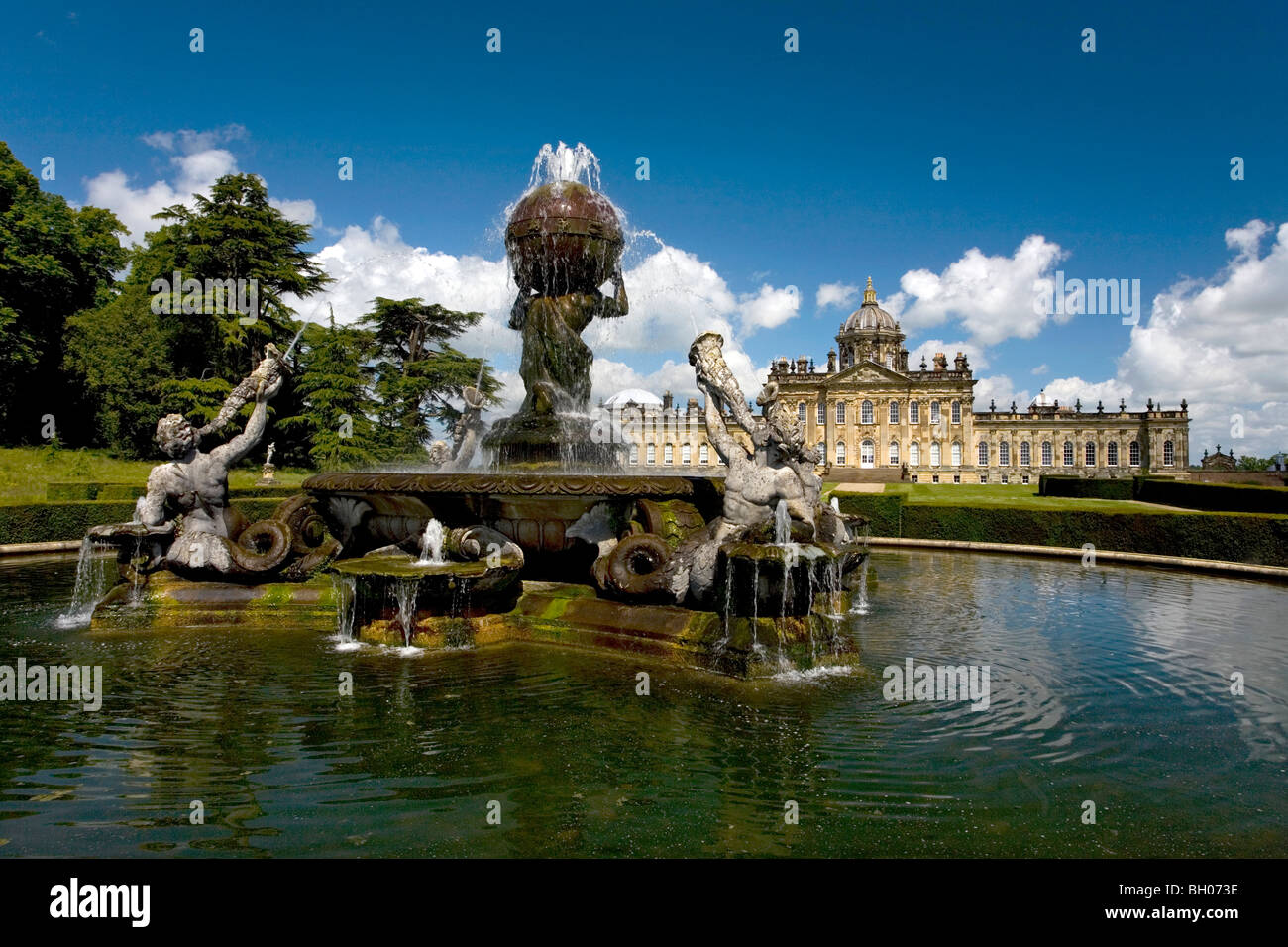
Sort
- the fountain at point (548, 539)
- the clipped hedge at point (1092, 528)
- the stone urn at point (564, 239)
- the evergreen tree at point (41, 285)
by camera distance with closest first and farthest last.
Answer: the fountain at point (548, 539) < the stone urn at point (564, 239) < the clipped hedge at point (1092, 528) < the evergreen tree at point (41, 285)

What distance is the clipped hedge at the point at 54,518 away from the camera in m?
14.9

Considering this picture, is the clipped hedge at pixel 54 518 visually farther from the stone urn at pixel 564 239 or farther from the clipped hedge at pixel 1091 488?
the clipped hedge at pixel 1091 488

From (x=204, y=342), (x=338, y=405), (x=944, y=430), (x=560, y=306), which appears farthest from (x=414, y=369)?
(x=944, y=430)

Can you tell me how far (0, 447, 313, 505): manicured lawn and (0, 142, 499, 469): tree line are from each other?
1400mm

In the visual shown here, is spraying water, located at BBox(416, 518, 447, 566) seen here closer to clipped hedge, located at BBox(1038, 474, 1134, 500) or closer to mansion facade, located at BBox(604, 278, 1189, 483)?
clipped hedge, located at BBox(1038, 474, 1134, 500)

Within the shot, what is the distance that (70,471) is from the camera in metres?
28.5

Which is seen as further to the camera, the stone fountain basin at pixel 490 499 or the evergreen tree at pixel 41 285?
the evergreen tree at pixel 41 285

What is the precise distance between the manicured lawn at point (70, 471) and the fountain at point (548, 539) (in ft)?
61.5

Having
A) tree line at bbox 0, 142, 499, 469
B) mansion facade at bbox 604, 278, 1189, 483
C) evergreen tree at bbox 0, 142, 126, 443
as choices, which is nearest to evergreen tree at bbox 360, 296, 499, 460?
tree line at bbox 0, 142, 499, 469

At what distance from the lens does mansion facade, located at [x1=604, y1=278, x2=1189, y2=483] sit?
76.2 metres

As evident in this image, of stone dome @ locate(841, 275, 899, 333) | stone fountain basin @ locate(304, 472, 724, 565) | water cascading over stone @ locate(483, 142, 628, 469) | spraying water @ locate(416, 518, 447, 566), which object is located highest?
stone dome @ locate(841, 275, 899, 333)

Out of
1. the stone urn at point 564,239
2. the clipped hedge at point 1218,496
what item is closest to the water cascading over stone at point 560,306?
the stone urn at point 564,239
